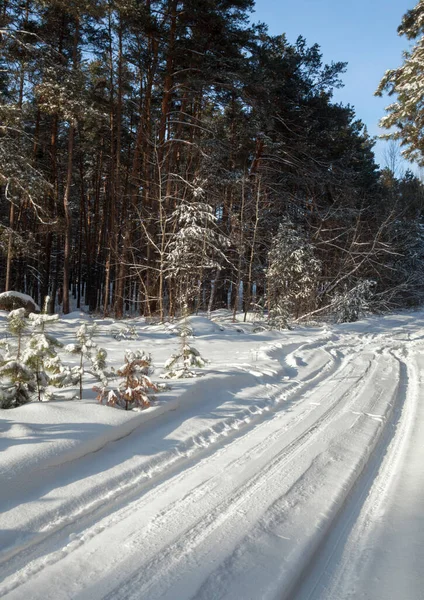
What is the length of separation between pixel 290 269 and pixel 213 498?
44.3ft

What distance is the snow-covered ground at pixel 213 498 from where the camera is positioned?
2.01m

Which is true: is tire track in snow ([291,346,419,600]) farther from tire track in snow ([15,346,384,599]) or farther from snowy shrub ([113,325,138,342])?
snowy shrub ([113,325,138,342])

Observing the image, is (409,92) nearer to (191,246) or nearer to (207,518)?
(191,246)

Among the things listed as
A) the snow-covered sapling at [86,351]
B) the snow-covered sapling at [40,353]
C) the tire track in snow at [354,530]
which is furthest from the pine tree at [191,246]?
the tire track in snow at [354,530]

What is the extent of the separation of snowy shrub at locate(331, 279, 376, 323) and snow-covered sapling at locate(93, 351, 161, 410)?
1354 cm

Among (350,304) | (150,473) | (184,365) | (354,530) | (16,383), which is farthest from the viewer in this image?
(350,304)

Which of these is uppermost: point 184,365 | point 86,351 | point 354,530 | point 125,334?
point 86,351

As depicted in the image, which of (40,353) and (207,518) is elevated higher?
(40,353)

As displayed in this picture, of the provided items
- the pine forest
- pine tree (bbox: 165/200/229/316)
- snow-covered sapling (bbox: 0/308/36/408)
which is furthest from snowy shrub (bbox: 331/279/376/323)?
snow-covered sapling (bbox: 0/308/36/408)

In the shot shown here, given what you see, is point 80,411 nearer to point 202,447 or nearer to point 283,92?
point 202,447

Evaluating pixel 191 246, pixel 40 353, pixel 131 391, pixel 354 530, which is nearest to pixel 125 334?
pixel 191 246

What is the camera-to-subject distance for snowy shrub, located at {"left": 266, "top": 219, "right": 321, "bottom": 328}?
1558cm

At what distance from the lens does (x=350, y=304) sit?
1684cm

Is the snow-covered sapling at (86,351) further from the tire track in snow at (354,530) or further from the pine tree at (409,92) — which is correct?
the pine tree at (409,92)
